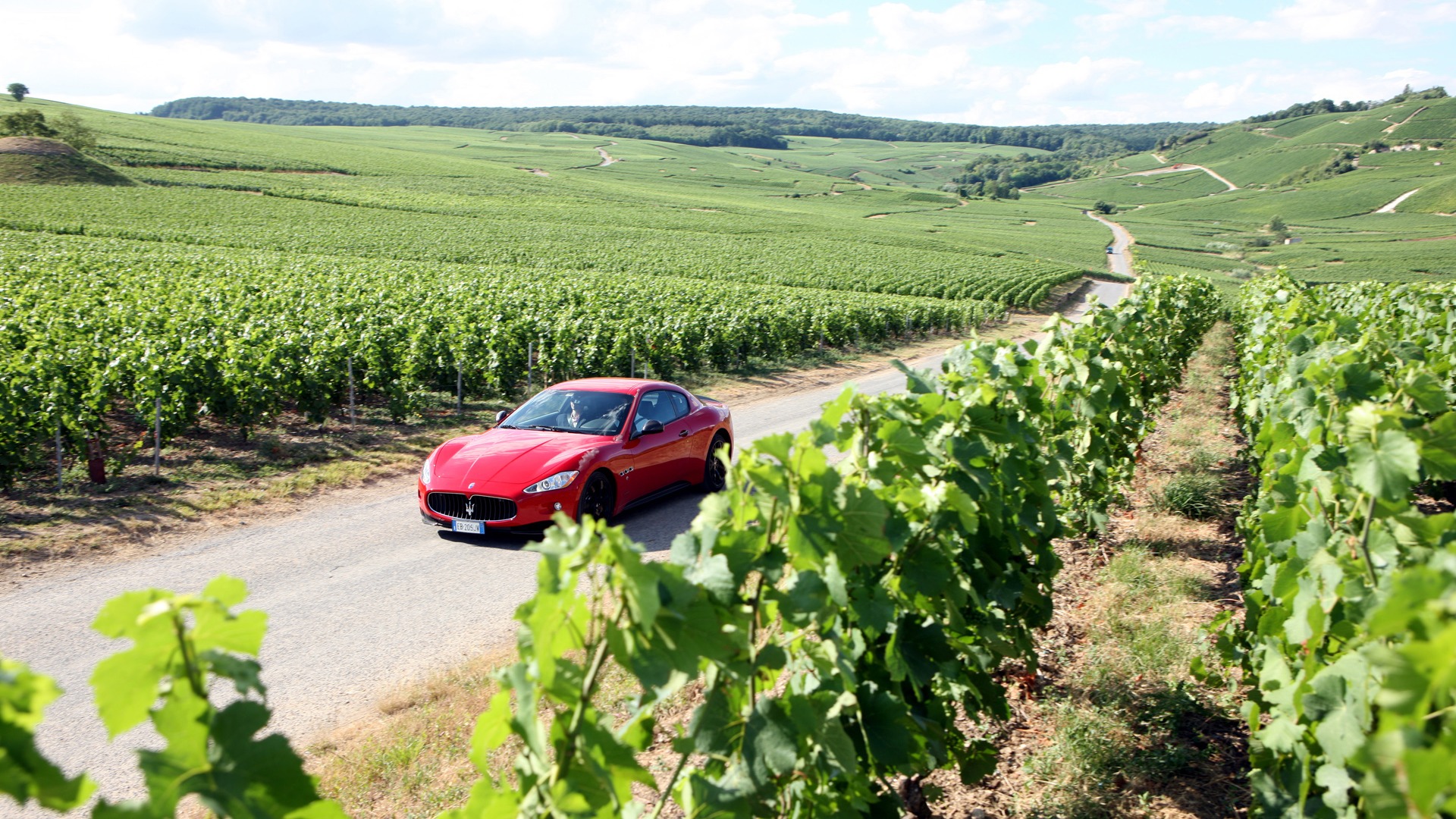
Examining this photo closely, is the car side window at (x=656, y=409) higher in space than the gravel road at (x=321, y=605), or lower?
higher

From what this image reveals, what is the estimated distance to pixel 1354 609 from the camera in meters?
3.06

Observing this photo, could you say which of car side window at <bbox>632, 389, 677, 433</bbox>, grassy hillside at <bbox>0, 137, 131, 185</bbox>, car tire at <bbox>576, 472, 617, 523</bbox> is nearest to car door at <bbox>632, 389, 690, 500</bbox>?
car side window at <bbox>632, 389, 677, 433</bbox>

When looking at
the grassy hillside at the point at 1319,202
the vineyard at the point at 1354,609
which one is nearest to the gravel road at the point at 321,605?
the vineyard at the point at 1354,609

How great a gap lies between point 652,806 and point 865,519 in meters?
2.73

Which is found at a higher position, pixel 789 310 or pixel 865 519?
pixel 865 519

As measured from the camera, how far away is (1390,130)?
598 ft

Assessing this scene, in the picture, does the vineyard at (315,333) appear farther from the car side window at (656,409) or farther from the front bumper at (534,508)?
the car side window at (656,409)

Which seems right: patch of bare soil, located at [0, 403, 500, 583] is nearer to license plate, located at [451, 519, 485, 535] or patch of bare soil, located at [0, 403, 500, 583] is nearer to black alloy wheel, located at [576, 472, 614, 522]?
license plate, located at [451, 519, 485, 535]

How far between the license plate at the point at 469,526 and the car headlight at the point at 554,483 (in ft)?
2.00

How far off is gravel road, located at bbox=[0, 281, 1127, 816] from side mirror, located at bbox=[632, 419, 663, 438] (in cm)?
99

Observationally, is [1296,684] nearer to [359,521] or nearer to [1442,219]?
[359,521]

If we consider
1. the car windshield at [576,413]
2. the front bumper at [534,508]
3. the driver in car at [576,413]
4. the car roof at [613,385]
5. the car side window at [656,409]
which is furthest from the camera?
the car roof at [613,385]

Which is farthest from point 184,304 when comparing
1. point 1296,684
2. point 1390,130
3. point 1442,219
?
point 1390,130

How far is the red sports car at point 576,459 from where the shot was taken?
8805 mm
